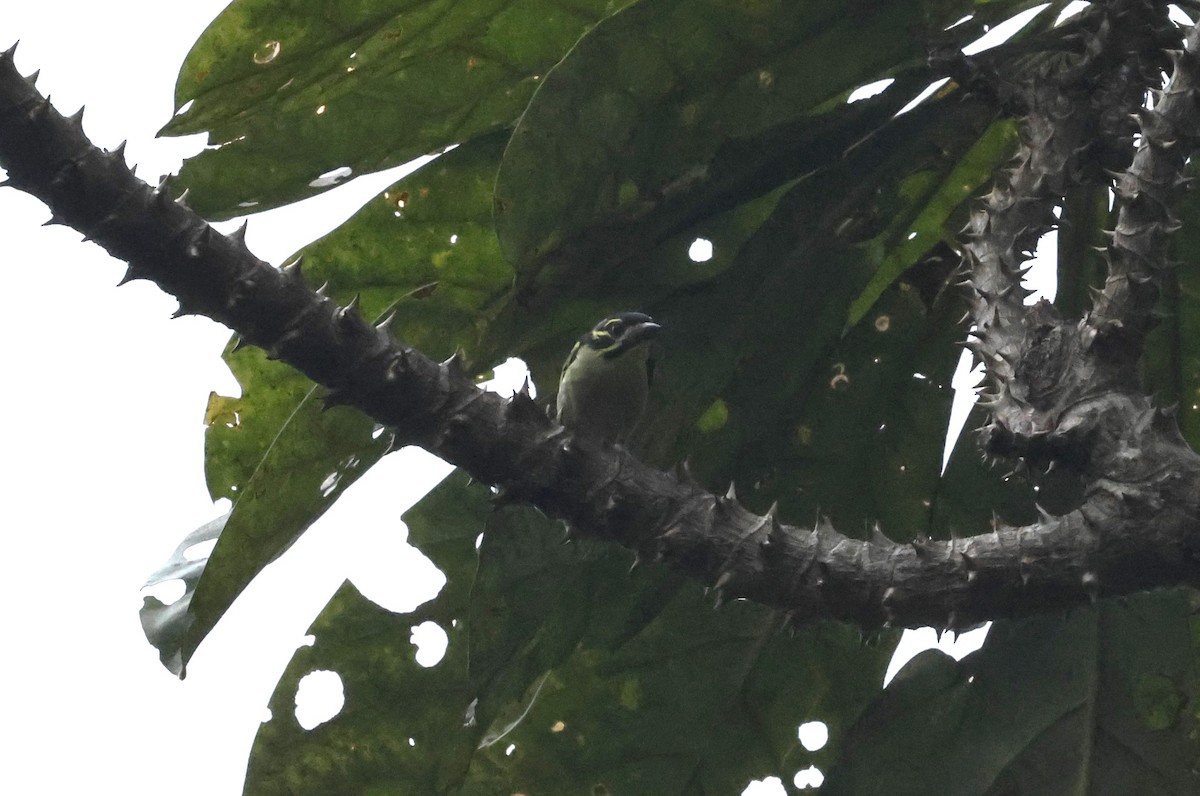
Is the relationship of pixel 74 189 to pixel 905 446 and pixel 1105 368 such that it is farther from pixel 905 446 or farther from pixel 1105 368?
pixel 905 446

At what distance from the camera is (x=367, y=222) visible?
163 inches

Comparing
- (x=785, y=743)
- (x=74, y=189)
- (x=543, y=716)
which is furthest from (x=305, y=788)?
(x=74, y=189)

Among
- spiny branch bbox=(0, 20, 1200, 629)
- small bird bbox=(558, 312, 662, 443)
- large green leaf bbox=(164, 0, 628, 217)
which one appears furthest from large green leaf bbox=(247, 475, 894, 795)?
spiny branch bbox=(0, 20, 1200, 629)

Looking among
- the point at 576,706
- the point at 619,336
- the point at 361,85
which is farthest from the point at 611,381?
the point at 361,85

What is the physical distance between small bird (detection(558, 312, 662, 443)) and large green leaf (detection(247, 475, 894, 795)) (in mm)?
869

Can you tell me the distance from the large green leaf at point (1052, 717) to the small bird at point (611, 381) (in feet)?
4.73

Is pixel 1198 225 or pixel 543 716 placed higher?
pixel 1198 225

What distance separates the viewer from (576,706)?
422cm

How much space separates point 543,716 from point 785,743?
74 centimetres

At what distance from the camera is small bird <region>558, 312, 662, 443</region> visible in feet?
16.0

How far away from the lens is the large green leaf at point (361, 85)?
4.01 meters

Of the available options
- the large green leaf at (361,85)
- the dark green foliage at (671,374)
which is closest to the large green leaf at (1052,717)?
the dark green foliage at (671,374)

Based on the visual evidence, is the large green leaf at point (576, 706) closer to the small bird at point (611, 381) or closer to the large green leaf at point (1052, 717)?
the large green leaf at point (1052, 717)

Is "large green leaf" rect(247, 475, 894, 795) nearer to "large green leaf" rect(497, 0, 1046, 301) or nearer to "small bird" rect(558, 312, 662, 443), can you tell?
"small bird" rect(558, 312, 662, 443)
